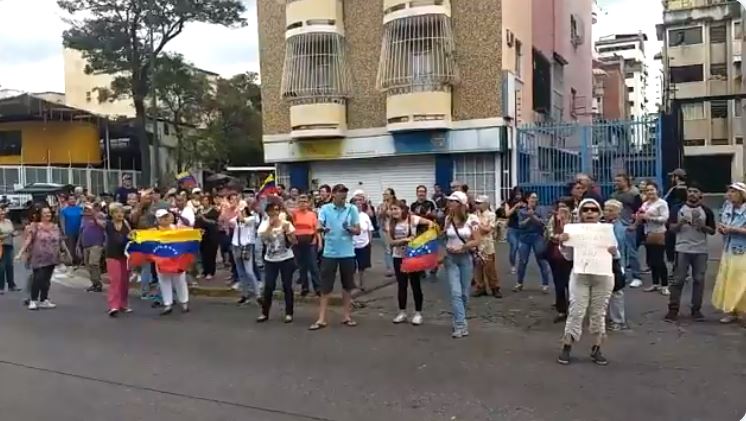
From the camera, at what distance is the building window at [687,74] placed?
49.4 metres

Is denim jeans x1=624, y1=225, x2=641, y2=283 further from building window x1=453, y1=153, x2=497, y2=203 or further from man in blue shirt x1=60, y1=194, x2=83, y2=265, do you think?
man in blue shirt x1=60, y1=194, x2=83, y2=265

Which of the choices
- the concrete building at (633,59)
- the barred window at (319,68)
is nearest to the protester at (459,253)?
the barred window at (319,68)

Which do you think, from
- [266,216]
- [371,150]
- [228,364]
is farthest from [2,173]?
[228,364]

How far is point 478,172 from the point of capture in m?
20.9

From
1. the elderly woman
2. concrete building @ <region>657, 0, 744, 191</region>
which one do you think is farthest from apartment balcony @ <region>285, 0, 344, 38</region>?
concrete building @ <region>657, 0, 744, 191</region>

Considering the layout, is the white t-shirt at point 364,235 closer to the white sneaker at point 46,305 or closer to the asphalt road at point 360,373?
the asphalt road at point 360,373

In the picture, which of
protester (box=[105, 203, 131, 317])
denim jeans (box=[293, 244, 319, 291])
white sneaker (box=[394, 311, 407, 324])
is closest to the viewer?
white sneaker (box=[394, 311, 407, 324])

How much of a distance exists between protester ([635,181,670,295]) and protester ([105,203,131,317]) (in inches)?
306

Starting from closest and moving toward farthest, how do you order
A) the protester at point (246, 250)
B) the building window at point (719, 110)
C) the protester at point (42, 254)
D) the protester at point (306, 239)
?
the protester at point (306, 239)
the protester at point (246, 250)
the protester at point (42, 254)
the building window at point (719, 110)

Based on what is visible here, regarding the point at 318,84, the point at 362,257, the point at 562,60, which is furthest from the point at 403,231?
the point at 562,60

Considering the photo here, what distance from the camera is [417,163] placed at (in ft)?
71.2

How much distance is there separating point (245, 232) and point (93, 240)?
3.53 metres

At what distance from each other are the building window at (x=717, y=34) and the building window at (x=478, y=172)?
36.2m

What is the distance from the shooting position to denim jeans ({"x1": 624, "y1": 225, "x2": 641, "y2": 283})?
1078cm
